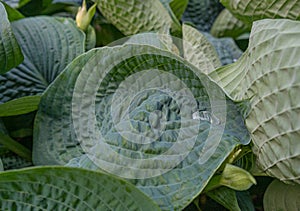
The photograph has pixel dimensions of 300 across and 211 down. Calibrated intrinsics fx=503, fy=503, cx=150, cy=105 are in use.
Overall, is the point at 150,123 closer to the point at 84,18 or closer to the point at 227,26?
the point at 84,18

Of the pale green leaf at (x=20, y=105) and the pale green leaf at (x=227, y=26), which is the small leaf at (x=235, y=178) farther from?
the pale green leaf at (x=227, y=26)

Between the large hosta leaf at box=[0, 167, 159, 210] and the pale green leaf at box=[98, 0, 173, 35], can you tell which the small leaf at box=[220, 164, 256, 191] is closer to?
the large hosta leaf at box=[0, 167, 159, 210]

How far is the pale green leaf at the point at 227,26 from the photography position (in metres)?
0.68

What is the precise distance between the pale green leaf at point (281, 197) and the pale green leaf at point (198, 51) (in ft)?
0.40

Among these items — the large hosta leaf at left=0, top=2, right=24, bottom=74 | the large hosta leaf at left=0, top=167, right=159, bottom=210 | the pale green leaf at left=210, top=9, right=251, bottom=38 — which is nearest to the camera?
the large hosta leaf at left=0, top=167, right=159, bottom=210

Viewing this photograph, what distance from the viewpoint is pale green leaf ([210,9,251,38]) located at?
678 mm

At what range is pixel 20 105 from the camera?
1.43 ft

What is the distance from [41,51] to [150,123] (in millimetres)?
223

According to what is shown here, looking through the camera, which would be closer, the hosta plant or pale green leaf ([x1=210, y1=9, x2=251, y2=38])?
the hosta plant

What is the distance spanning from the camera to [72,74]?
0.42m

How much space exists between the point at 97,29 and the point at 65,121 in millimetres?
253

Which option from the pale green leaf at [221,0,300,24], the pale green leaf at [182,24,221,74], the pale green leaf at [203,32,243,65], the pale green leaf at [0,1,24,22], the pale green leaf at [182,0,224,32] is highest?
the pale green leaf at [221,0,300,24]

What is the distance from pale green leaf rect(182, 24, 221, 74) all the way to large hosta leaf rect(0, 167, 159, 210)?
0.18 m


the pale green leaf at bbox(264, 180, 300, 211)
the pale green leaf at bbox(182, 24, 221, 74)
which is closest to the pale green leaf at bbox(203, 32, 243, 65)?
the pale green leaf at bbox(182, 24, 221, 74)
